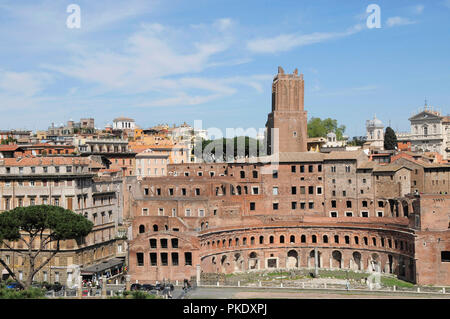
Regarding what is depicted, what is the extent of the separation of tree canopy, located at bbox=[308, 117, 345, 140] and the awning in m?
61.7

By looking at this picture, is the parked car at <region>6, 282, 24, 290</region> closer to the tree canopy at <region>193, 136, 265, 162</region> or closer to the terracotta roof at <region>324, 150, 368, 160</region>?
the terracotta roof at <region>324, 150, 368, 160</region>

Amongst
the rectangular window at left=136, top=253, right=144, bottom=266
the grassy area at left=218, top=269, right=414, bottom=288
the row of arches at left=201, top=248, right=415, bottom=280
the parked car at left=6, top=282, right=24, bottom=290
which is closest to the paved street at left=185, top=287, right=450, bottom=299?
the grassy area at left=218, top=269, right=414, bottom=288

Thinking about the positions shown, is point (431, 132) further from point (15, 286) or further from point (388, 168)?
point (15, 286)

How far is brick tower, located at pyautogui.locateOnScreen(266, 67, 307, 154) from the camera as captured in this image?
84.2m

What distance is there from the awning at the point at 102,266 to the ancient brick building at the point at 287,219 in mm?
2949

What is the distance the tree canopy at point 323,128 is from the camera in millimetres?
119938

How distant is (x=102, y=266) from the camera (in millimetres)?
63531

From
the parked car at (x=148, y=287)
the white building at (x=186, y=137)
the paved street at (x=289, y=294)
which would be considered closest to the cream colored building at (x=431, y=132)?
the white building at (x=186, y=137)

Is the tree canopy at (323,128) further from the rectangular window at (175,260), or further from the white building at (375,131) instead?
the rectangular window at (175,260)

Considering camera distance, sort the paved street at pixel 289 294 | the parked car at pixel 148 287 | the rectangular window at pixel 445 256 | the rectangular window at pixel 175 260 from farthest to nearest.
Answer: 1. the rectangular window at pixel 175 260
2. the rectangular window at pixel 445 256
3. the parked car at pixel 148 287
4. the paved street at pixel 289 294

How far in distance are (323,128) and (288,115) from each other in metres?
38.0

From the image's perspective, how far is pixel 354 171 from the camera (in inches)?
2926

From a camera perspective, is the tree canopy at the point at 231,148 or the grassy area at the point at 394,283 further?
the tree canopy at the point at 231,148
